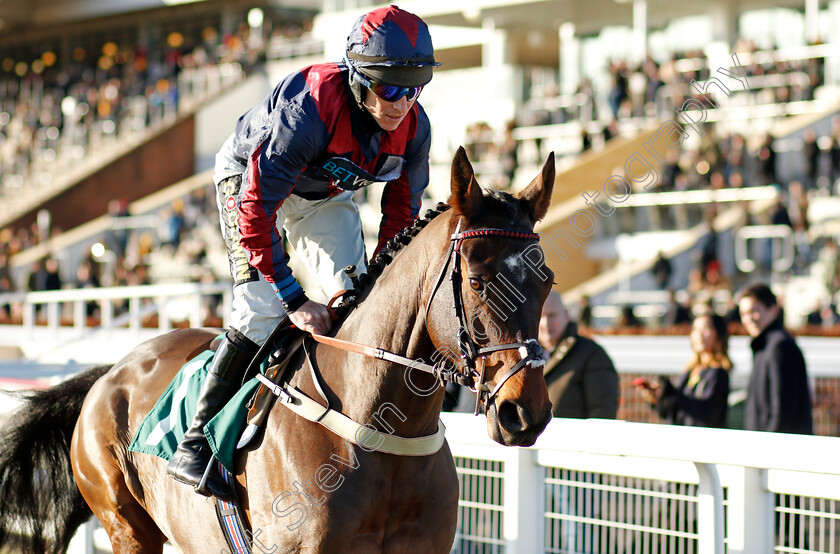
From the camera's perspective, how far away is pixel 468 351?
2.36 meters

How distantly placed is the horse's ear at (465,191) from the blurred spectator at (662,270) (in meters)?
10.6

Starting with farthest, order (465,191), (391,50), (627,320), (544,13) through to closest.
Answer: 1. (544,13)
2. (627,320)
3. (391,50)
4. (465,191)

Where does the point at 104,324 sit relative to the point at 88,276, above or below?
below

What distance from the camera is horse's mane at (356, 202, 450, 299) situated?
273 cm

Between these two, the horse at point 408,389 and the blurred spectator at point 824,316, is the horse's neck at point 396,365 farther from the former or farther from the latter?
the blurred spectator at point 824,316

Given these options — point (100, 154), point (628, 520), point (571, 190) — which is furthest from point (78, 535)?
point (100, 154)

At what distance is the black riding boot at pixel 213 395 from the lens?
2986 mm

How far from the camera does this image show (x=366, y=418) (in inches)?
105

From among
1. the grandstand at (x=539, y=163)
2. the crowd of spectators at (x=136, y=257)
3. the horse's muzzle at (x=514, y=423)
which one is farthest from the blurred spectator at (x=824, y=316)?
the horse's muzzle at (x=514, y=423)

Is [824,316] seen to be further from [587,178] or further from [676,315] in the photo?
[587,178]

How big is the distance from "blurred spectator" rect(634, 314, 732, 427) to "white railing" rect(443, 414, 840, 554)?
2.91 ft

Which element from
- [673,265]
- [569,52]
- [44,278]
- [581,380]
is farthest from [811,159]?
[44,278]

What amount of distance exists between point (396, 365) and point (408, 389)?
0.07 metres

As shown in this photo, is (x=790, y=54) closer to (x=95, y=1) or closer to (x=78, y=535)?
(x=78, y=535)
